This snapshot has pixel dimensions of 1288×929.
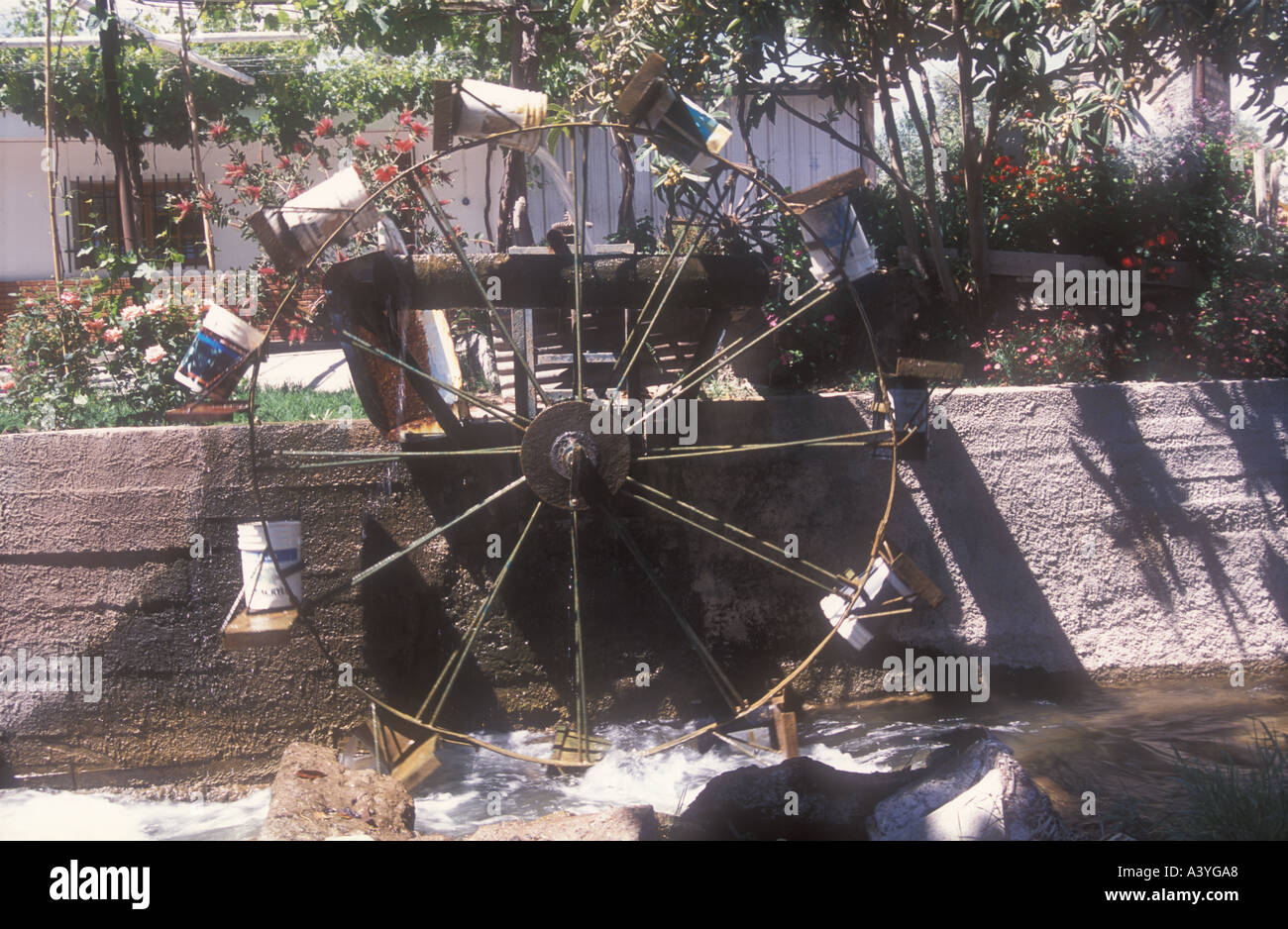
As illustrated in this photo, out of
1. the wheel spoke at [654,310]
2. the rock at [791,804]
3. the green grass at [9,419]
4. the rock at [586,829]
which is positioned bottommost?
the rock at [791,804]

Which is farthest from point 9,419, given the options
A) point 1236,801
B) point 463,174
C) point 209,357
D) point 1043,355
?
point 463,174

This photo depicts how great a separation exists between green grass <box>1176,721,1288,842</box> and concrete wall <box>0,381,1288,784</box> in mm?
1722

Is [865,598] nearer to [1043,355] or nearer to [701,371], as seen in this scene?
[701,371]

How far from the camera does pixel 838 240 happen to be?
4.85 meters

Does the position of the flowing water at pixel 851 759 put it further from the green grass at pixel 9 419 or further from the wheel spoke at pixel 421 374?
the green grass at pixel 9 419

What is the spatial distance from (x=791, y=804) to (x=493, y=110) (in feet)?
10.5

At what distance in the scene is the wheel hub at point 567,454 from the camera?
4457 mm

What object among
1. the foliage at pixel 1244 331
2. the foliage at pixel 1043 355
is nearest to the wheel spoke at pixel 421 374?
the foliage at pixel 1043 355

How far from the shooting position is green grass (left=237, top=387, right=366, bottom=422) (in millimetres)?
6906

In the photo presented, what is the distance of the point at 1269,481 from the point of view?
602 cm

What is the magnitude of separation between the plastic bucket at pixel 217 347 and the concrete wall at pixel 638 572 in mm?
668

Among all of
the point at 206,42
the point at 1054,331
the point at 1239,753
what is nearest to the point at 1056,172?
the point at 1054,331
